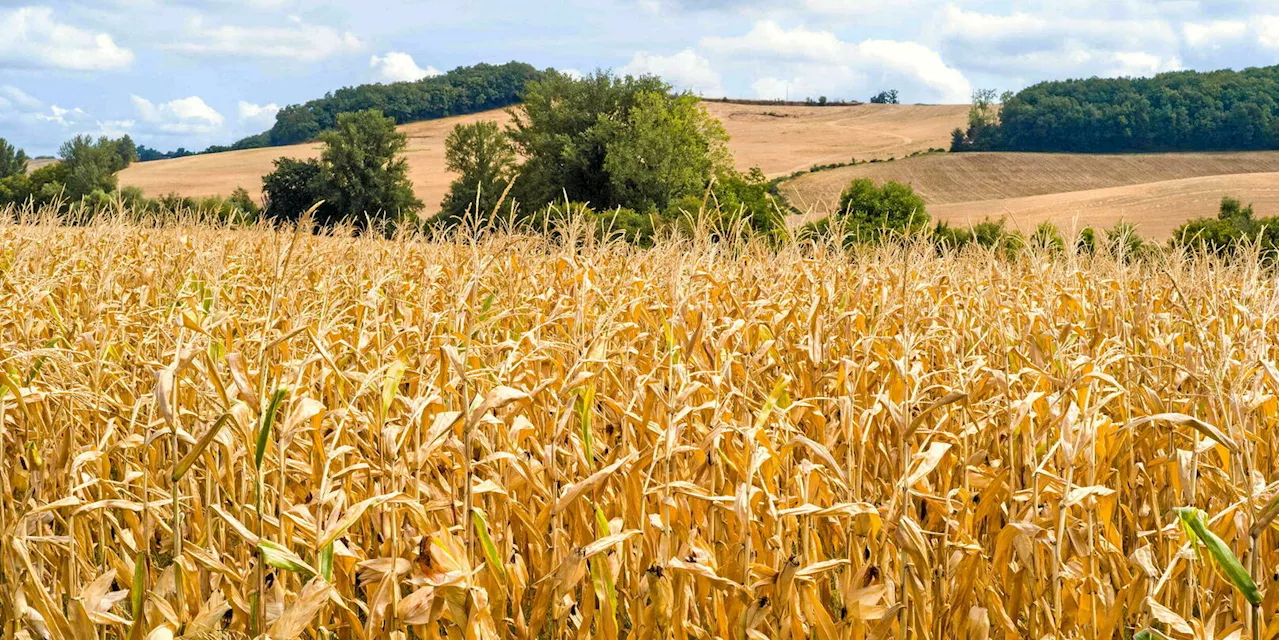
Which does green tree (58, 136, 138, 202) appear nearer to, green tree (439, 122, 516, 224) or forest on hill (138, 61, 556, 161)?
green tree (439, 122, 516, 224)

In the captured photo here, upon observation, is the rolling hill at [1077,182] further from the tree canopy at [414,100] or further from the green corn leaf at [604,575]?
the green corn leaf at [604,575]

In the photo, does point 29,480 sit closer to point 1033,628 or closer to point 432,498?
point 432,498

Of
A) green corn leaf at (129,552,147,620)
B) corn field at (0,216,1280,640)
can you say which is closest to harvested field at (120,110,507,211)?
corn field at (0,216,1280,640)

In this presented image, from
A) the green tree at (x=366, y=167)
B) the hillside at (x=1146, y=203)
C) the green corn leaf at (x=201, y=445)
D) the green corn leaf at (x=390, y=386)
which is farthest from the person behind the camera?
the green tree at (x=366, y=167)

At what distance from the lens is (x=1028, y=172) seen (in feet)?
227

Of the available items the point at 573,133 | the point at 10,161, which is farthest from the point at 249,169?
the point at 573,133

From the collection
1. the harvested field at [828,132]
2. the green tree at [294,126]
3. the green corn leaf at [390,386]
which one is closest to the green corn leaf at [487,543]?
the green corn leaf at [390,386]

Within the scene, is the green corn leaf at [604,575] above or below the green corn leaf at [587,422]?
below

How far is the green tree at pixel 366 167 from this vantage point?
5428 cm

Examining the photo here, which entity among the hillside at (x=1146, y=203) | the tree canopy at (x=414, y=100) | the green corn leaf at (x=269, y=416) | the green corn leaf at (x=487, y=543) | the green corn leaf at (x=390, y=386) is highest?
the tree canopy at (x=414, y=100)

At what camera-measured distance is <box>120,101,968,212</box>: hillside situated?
71.4 metres

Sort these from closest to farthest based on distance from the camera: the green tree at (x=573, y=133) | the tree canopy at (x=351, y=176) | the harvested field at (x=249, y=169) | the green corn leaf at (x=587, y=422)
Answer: the green corn leaf at (x=587, y=422) → the green tree at (x=573, y=133) → the tree canopy at (x=351, y=176) → the harvested field at (x=249, y=169)

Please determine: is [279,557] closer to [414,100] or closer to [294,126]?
[414,100]

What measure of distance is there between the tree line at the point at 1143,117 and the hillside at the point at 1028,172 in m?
2.74
